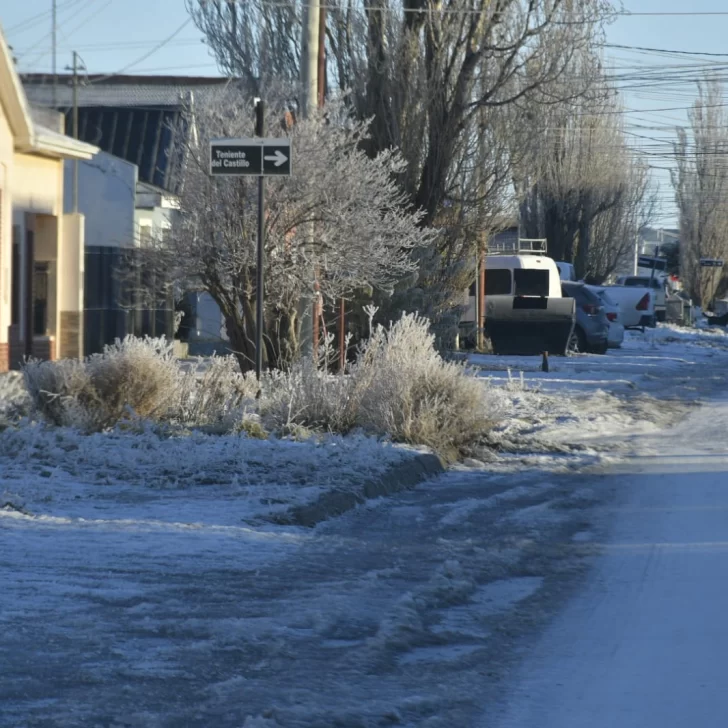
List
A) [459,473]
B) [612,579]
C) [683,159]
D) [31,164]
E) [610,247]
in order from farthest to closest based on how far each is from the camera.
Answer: [683,159] < [610,247] < [31,164] < [459,473] < [612,579]

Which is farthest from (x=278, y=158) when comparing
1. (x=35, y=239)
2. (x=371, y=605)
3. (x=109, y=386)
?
(x=35, y=239)

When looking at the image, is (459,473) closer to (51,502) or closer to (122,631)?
(51,502)

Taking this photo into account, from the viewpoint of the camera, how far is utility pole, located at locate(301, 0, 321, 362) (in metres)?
15.3

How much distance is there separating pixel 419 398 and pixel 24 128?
8.41 meters

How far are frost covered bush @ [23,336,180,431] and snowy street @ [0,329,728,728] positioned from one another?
1.23 meters

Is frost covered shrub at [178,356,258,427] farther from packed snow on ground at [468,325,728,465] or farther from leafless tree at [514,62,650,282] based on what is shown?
leafless tree at [514,62,650,282]

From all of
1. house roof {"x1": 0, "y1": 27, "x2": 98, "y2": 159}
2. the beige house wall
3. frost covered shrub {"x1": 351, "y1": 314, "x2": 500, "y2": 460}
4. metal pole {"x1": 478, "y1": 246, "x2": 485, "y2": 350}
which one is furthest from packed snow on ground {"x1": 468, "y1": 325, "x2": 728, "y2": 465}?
house roof {"x1": 0, "y1": 27, "x2": 98, "y2": 159}

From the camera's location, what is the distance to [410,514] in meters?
9.55

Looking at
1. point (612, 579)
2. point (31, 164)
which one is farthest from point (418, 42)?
point (612, 579)

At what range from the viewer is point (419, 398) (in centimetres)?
1252

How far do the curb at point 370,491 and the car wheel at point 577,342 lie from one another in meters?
→ 19.3

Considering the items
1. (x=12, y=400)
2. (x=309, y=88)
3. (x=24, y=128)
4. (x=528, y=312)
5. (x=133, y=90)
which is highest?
(x=133, y=90)

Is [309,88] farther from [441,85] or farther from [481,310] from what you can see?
[481,310]

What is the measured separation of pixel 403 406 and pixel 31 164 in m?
9.23
